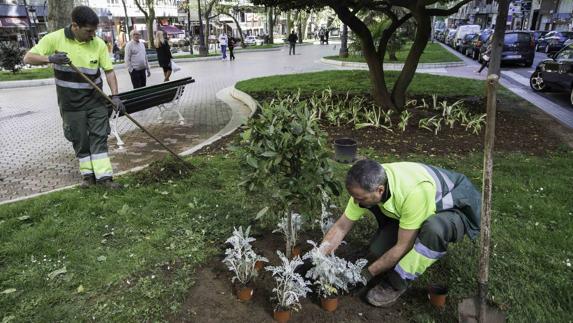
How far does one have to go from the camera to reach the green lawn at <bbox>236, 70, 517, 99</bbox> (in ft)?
34.2

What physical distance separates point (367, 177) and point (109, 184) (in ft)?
11.1

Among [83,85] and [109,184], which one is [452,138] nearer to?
[109,184]

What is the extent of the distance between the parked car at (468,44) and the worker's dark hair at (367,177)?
2353 cm

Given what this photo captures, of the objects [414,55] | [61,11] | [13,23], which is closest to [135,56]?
[61,11]

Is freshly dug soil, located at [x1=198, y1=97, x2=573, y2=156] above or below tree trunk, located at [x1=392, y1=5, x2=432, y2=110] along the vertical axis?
below

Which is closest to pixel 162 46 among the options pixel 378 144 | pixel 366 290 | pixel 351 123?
pixel 351 123

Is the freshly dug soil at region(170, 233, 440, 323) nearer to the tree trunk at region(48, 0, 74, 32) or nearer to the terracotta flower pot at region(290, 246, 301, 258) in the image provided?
the terracotta flower pot at region(290, 246, 301, 258)

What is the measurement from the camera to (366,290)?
288 centimetres

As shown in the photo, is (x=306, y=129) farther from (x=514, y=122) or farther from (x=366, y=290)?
(x=514, y=122)

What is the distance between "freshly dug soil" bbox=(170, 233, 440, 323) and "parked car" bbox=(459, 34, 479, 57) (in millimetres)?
23561

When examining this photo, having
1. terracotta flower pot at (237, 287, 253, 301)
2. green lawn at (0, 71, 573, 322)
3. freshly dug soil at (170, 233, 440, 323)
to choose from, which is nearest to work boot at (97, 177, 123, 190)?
green lawn at (0, 71, 573, 322)

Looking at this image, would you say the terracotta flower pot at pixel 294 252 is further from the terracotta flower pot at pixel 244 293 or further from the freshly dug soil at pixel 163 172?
the freshly dug soil at pixel 163 172

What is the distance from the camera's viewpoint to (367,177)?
2.47 meters

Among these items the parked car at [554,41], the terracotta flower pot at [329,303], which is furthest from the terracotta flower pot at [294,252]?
Result: the parked car at [554,41]
